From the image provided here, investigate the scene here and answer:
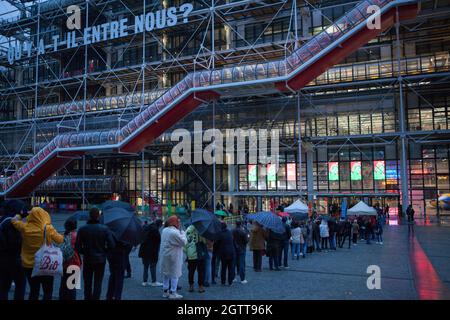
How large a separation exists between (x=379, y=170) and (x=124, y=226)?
2149 cm

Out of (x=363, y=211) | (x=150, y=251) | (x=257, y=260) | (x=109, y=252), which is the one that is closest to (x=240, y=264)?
(x=257, y=260)

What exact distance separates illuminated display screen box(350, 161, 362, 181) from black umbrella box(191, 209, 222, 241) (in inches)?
769

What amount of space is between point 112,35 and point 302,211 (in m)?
18.9

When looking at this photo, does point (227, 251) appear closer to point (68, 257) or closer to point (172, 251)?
point (172, 251)

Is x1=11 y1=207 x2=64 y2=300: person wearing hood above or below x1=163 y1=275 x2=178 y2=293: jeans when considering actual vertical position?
above

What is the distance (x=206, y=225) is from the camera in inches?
305

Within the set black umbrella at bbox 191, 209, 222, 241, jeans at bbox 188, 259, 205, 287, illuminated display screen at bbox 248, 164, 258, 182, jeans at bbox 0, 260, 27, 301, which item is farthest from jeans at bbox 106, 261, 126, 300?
illuminated display screen at bbox 248, 164, 258, 182

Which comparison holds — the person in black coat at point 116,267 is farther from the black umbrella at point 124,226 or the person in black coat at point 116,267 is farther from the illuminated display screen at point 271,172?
the illuminated display screen at point 271,172

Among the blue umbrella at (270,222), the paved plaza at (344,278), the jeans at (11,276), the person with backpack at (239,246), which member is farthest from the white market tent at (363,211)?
the jeans at (11,276)

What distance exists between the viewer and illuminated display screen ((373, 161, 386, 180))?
25281 millimetres

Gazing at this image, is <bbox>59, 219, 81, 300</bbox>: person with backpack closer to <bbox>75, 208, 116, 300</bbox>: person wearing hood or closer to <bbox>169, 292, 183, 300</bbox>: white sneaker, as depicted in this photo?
<bbox>75, 208, 116, 300</bbox>: person wearing hood
